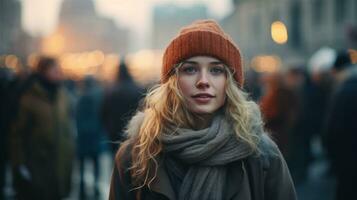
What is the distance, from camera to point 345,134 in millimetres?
5738

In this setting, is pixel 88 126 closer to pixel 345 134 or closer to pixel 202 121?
pixel 345 134

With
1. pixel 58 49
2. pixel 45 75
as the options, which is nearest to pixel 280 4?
pixel 45 75

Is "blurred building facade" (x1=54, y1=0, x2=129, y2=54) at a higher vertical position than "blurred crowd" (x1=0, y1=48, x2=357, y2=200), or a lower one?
lower

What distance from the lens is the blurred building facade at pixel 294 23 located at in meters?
Answer: 43.5

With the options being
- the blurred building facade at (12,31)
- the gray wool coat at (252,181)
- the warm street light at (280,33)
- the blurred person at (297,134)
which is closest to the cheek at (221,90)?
the gray wool coat at (252,181)

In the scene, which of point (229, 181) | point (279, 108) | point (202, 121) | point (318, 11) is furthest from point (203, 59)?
point (318, 11)

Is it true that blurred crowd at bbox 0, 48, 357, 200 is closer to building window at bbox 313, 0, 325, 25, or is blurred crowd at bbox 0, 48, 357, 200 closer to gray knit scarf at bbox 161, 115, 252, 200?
gray knit scarf at bbox 161, 115, 252, 200

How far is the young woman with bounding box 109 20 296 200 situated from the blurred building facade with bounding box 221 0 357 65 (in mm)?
26281

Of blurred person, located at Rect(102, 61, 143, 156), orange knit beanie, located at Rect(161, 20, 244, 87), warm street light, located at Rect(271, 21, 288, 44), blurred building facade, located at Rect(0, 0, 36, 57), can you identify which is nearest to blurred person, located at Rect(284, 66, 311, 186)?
blurred person, located at Rect(102, 61, 143, 156)

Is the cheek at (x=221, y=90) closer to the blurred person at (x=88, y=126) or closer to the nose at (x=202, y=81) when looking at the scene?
the nose at (x=202, y=81)

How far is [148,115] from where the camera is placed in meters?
3.34

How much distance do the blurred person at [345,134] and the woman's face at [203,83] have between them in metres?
2.71

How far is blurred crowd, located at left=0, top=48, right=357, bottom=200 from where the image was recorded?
19.1 feet

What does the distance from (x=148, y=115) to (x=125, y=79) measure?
7088 millimetres
